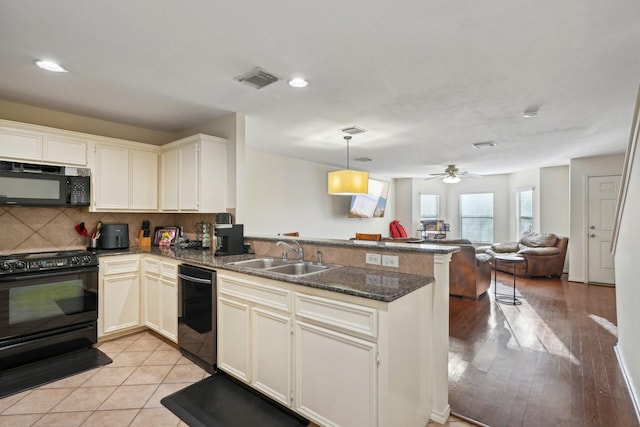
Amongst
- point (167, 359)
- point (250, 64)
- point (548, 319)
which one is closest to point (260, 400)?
point (167, 359)

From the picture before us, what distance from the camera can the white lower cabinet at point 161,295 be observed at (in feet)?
9.57

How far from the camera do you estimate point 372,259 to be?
2352 mm

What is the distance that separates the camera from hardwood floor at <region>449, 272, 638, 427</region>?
6.80 ft

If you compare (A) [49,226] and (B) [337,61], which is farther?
(A) [49,226]

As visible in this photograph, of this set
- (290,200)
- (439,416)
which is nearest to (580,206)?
(290,200)

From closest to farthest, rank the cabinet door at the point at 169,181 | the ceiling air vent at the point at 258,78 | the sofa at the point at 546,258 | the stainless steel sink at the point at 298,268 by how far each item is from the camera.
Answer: the ceiling air vent at the point at 258,78 < the stainless steel sink at the point at 298,268 < the cabinet door at the point at 169,181 < the sofa at the point at 546,258

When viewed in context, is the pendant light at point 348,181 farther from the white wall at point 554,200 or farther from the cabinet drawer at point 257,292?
the white wall at point 554,200

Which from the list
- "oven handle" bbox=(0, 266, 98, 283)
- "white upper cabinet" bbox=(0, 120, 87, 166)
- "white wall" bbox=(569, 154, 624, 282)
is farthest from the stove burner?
"white wall" bbox=(569, 154, 624, 282)

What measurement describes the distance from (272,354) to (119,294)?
2.08 metres

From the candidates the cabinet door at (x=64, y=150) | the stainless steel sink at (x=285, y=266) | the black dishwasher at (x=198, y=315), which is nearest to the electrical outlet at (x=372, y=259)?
the stainless steel sink at (x=285, y=266)

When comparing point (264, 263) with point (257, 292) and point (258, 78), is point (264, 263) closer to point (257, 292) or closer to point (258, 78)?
point (257, 292)

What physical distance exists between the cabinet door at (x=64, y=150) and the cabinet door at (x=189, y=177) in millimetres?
920

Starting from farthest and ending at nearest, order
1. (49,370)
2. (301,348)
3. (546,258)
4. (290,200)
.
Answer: (546,258)
(290,200)
(49,370)
(301,348)

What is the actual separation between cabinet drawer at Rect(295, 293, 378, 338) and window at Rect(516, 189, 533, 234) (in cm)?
787
